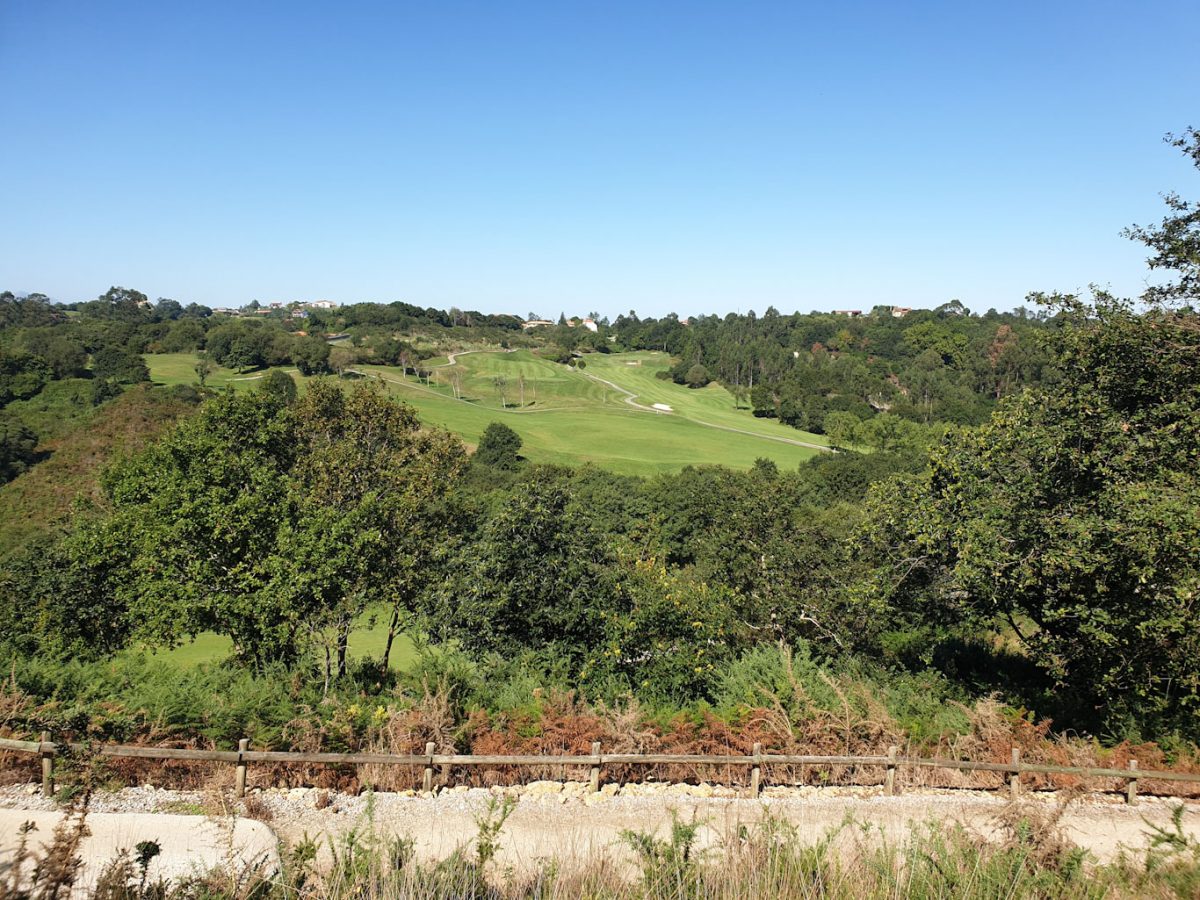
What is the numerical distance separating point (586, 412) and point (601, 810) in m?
94.8

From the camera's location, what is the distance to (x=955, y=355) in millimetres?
140875

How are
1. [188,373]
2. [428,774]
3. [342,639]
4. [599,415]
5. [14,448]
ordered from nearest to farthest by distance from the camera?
[428,774], [342,639], [14,448], [599,415], [188,373]

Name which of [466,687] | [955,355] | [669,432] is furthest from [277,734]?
[955,355]

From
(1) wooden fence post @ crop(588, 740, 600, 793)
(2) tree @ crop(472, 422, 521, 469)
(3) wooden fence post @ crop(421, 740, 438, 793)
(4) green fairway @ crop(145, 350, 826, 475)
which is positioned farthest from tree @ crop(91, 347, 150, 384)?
(1) wooden fence post @ crop(588, 740, 600, 793)

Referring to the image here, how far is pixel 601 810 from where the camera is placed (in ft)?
30.9

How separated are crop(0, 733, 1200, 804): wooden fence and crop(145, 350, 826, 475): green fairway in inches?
2177

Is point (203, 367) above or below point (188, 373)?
above

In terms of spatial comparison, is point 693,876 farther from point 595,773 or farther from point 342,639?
point 342,639

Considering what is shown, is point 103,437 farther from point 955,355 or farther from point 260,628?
point 955,355

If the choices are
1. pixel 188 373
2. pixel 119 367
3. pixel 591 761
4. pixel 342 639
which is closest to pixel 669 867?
pixel 591 761

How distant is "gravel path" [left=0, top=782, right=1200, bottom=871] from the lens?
8.62 meters

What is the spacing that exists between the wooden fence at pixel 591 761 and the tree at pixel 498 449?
191ft

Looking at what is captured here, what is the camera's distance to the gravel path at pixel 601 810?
8617mm

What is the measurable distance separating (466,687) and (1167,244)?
14.3 meters
